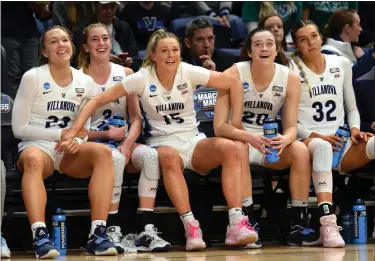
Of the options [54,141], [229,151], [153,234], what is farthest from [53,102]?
[229,151]

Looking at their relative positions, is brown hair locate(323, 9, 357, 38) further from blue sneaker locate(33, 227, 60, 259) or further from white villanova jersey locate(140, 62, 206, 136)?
blue sneaker locate(33, 227, 60, 259)

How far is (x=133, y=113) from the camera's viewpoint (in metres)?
6.48

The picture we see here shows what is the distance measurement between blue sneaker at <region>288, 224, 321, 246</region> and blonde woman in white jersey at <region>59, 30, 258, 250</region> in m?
0.60

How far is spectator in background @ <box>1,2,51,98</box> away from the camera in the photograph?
7.91 meters

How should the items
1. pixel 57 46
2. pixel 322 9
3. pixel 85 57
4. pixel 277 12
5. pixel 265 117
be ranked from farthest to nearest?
pixel 322 9 < pixel 277 12 < pixel 85 57 < pixel 265 117 < pixel 57 46

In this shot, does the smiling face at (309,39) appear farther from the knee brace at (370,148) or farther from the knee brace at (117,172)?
the knee brace at (117,172)

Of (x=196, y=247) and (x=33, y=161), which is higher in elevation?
(x=33, y=161)

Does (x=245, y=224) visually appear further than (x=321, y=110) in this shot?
No

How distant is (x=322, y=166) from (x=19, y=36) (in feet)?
10.4

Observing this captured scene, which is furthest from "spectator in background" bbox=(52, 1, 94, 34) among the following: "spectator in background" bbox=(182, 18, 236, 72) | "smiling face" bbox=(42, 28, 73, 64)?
"smiling face" bbox=(42, 28, 73, 64)

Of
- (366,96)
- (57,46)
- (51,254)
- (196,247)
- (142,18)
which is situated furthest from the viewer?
(142,18)

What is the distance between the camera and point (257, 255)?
5645mm

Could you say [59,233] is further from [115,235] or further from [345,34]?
[345,34]

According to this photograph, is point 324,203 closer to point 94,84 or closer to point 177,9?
point 94,84
